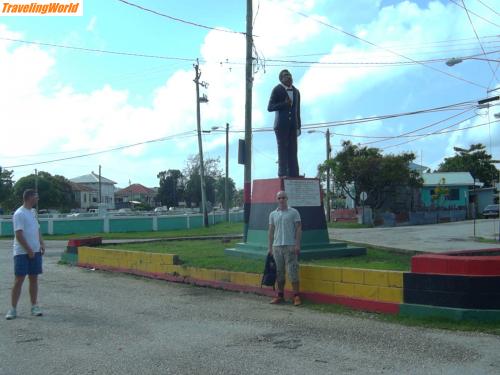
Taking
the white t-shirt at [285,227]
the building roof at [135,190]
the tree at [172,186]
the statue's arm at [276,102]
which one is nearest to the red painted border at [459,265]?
the white t-shirt at [285,227]

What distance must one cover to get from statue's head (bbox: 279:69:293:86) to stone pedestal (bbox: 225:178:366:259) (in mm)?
2177

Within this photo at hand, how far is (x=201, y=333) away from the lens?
6930mm

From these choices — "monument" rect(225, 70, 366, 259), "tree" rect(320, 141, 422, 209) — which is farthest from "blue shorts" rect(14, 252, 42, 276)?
"tree" rect(320, 141, 422, 209)

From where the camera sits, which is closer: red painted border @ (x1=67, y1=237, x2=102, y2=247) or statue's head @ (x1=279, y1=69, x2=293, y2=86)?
statue's head @ (x1=279, y1=69, x2=293, y2=86)

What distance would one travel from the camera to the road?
548 cm

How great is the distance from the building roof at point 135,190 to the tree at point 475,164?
7022cm

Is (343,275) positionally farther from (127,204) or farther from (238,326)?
(127,204)

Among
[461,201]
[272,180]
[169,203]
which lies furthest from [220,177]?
[272,180]

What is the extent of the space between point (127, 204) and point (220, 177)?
32.8 meters

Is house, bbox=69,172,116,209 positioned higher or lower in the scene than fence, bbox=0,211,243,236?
higher

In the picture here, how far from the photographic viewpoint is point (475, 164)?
7369 cm

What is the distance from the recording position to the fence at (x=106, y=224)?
121 ft

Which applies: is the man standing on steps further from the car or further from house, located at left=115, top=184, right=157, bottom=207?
house, located at left=115, top=184, right=157, bottom=207

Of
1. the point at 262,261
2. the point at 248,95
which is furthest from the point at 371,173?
the point at 262,261
